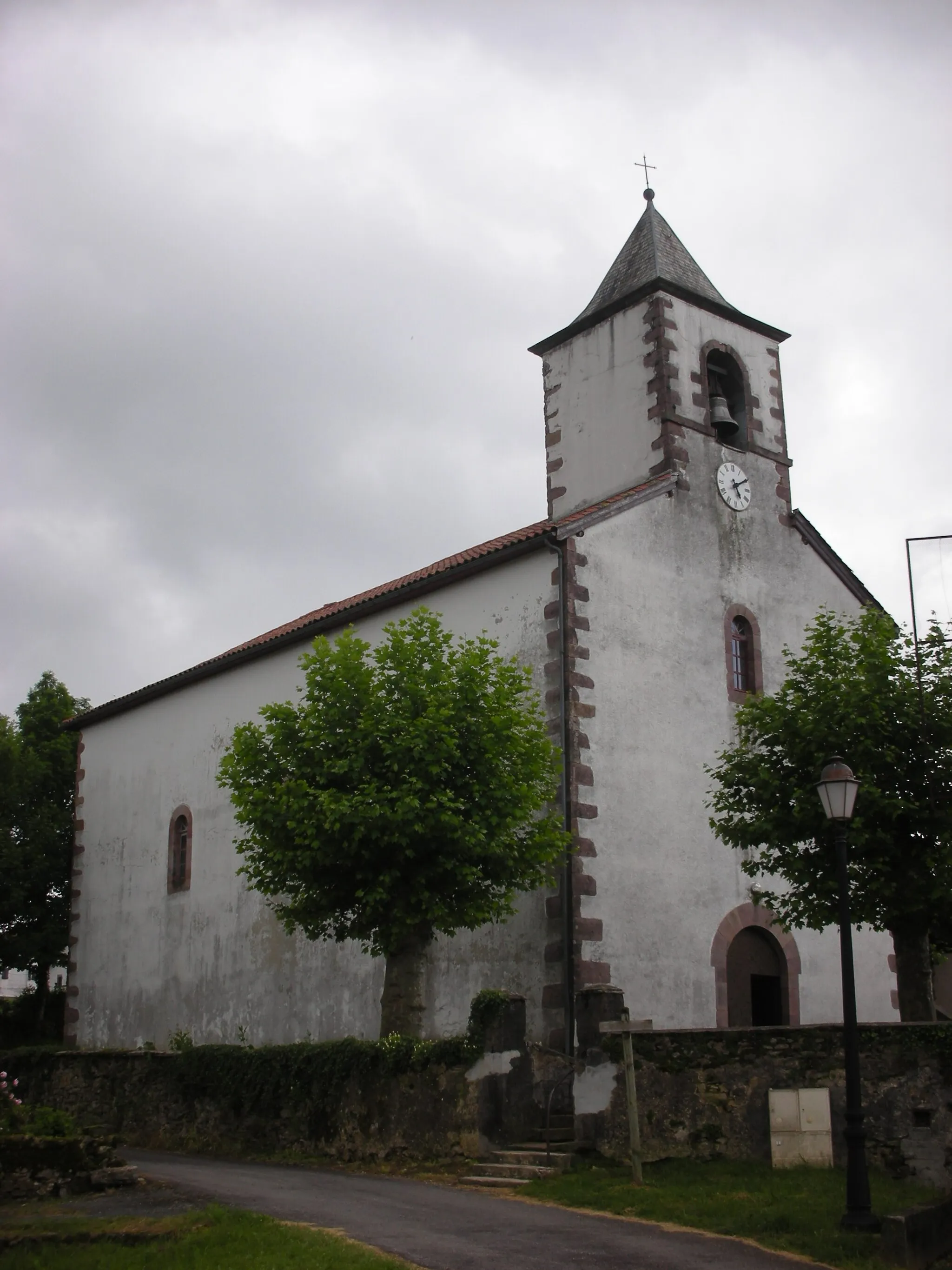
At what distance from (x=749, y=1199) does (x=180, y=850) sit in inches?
673

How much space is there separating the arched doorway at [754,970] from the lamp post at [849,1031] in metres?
7.07

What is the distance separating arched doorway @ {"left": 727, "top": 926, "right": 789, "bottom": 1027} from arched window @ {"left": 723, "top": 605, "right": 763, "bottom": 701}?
3752 millimetres

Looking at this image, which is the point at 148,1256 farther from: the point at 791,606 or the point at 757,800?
the point at 791,606

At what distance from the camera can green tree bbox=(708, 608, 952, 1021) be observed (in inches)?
626

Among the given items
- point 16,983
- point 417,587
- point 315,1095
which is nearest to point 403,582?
point 417,587

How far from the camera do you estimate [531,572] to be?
20.5 meters

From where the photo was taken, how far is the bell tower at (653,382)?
2292 centimetres

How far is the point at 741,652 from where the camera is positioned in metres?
22.4

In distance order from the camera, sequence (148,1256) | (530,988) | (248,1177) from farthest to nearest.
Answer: (530,988)
(248,1177)
(148,1256)

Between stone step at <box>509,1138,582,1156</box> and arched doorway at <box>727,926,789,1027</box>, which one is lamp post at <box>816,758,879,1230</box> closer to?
stone step at <box>509,1138,582,1156</box>

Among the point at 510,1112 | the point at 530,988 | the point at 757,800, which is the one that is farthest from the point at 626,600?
the point at 510,1112

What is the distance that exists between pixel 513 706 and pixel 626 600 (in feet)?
9.72

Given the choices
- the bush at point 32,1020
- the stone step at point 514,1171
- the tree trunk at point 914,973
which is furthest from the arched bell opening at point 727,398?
the bush at point 32,1020

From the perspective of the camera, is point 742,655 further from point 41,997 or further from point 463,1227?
point 41,997
